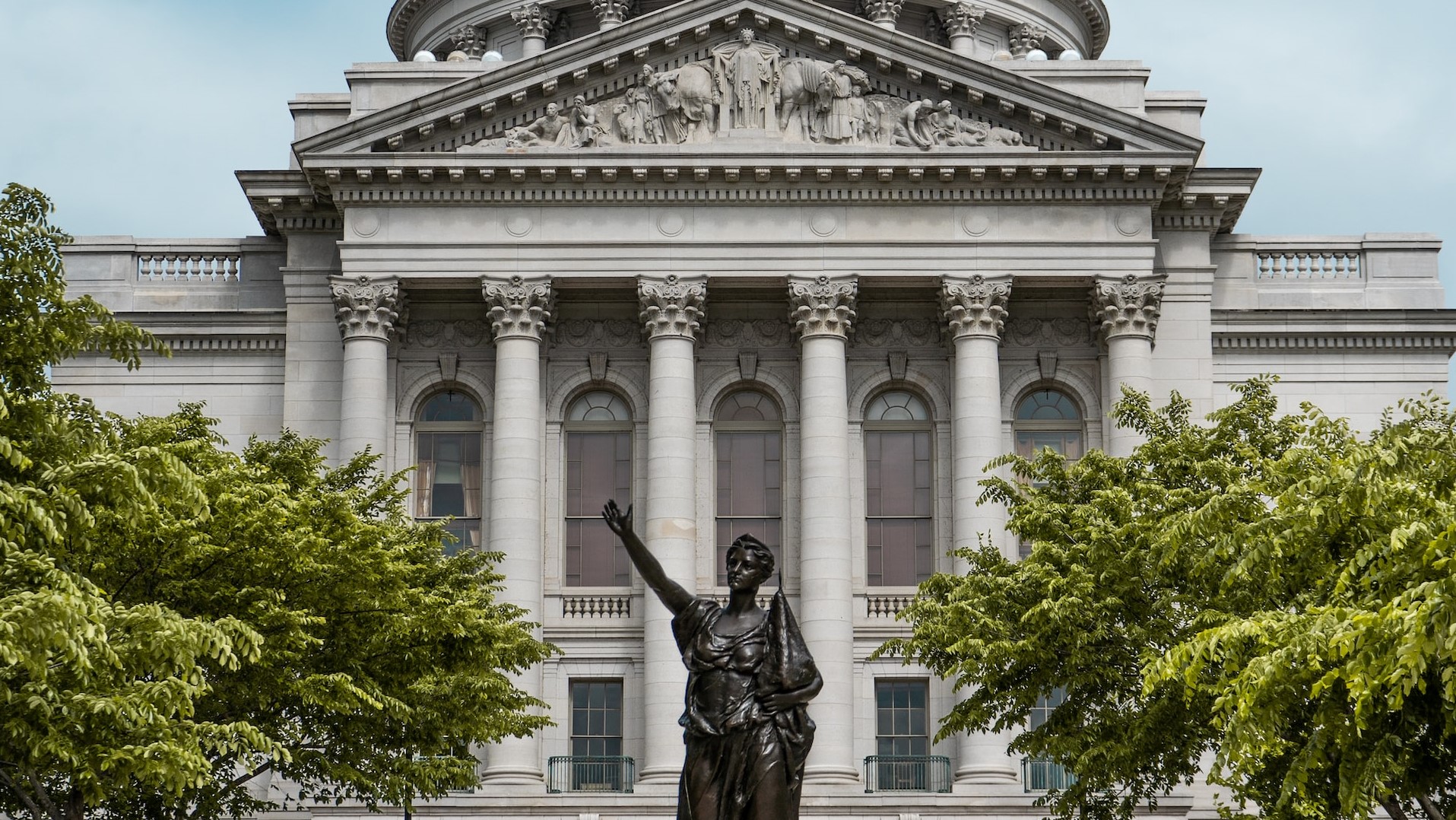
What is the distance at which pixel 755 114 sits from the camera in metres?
50.0

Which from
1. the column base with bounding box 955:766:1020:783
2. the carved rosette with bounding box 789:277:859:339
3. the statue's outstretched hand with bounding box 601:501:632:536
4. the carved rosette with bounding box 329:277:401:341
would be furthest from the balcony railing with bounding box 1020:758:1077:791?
the statue's outstretched hand with bounding box 601:501:632:536

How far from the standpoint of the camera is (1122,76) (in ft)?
171

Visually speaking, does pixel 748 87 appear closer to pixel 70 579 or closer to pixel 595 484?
pixel 595 484

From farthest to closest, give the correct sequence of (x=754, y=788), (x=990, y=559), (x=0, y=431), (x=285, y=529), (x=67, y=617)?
(x=990, y=559) < (x=285, y=529) < (x=0, y=431) < (x=67, y=617) < (x=754, y=788)

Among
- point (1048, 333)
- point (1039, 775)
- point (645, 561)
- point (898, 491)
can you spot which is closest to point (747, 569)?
point (645, 561)

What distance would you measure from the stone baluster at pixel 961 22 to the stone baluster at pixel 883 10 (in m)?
1.97

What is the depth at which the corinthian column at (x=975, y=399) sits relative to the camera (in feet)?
159

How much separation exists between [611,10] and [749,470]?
22.7 meters

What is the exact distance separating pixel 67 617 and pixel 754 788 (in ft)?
19.9

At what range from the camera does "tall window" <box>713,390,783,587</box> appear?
167 feet

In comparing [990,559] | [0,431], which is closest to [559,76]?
[990,559]

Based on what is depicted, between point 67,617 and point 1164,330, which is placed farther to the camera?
point 1164,330

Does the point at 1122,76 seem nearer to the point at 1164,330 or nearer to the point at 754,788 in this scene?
the point at 1164,330

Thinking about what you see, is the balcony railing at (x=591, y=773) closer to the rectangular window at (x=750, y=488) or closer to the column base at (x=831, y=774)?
the column base at (x=831, y=774)
